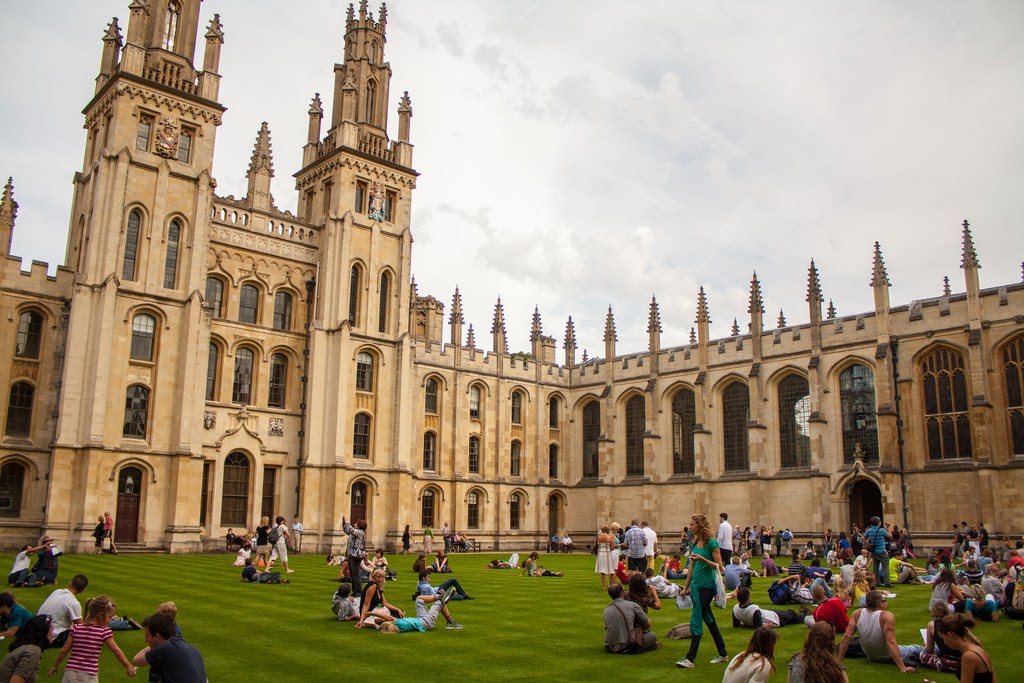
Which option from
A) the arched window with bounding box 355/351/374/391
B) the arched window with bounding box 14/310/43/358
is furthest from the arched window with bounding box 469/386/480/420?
the arched window with bounding box 14/310/43/358

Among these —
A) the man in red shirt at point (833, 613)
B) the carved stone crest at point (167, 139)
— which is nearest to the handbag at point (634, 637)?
the man in red shirt at point (833, 613)

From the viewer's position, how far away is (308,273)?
42.7 metres

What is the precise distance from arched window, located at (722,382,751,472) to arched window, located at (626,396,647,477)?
5485 mm

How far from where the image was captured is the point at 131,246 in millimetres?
36344

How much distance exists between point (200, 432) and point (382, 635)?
25280 millimetres

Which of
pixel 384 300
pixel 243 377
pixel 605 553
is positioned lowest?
pixel 605 553

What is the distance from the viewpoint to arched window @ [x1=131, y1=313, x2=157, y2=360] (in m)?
35.8

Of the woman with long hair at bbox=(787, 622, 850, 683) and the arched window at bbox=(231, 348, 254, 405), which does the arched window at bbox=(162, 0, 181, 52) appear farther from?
the woman with long hair at bbox=(787, 622, 850, 683)

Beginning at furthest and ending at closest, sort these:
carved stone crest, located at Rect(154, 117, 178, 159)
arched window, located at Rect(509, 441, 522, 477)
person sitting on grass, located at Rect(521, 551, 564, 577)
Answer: arched window, located at Rect(509, 441, 522, 477) → carved stone crest, located at Rect(154, 117, 178, 159) → person sitting on grass, located at Rect(521, 551, 564, 577)

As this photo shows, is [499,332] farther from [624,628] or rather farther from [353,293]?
[624,628]

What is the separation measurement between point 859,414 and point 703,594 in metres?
33.1

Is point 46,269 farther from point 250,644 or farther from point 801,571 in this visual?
point 801,571

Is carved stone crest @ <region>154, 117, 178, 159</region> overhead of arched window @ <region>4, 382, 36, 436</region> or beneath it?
overhead

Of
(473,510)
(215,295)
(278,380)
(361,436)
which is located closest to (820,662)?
(361,436)
